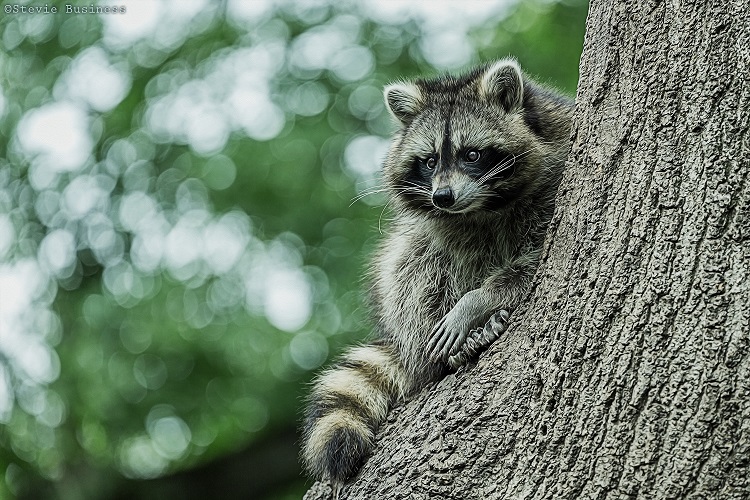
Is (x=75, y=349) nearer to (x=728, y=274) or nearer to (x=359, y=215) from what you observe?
(x=359, y=215)

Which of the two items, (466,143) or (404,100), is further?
(404,100)

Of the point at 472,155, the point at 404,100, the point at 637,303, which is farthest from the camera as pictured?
the point at 404,100

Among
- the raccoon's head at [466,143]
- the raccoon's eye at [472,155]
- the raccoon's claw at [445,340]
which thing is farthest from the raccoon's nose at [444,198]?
the raccoon's claw at [445,340]

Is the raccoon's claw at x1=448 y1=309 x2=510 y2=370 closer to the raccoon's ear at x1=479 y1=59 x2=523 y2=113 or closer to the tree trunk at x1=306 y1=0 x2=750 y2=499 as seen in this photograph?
the tree trunk at x1=306 y1=0 x2=750 y2=499

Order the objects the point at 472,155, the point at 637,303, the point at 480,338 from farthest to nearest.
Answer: the point at 472,155 < the point at 480,338 < the point at 637,303

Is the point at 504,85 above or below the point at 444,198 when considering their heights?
above

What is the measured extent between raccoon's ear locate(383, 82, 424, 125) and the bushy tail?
4.13ft

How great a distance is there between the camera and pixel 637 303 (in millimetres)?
2805

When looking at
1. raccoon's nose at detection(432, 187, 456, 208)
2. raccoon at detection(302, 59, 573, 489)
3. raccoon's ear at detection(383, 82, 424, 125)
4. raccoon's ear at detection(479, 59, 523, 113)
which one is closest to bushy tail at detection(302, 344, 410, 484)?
raccoon at detection(302, 59, 573, 489)

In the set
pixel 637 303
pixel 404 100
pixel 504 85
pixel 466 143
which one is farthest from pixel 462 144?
pixel 637 303

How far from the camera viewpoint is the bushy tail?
3.79 metres

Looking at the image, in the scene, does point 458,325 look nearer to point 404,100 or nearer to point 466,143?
point 466,143

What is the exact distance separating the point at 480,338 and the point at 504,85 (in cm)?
159

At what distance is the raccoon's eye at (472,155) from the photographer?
456cm
